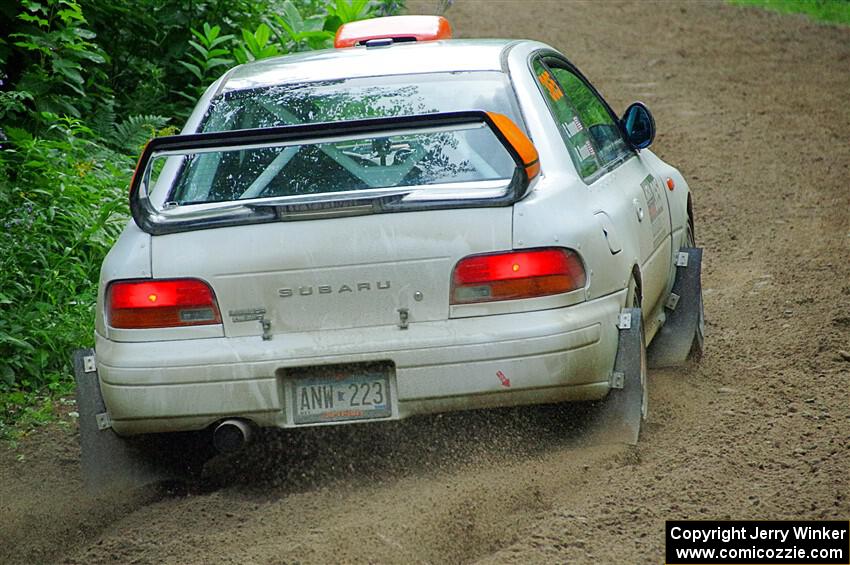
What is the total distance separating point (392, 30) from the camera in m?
7.70

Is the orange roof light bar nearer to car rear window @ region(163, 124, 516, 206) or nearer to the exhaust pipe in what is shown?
car rear window @ region(163, 124, 516, 206)

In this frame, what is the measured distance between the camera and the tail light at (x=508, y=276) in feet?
15.3

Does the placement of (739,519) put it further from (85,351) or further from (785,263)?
(785,263)

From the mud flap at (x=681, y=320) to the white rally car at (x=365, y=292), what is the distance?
1.37 metres

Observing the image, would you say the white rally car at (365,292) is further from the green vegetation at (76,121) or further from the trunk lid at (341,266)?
the green vegetation at (76,121)

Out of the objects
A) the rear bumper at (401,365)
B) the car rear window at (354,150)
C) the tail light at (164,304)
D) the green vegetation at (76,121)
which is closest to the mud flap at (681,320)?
the car rear window at (354,150)

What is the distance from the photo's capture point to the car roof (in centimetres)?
563

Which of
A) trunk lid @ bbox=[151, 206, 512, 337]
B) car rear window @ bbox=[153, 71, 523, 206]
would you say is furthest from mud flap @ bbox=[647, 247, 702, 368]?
trunk lid @ bbox=[151, 206, 512, 337]

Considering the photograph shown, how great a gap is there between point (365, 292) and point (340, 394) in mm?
373

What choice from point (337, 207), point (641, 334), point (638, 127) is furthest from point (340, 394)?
point (638, 127)

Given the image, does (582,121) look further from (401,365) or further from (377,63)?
(401,365)

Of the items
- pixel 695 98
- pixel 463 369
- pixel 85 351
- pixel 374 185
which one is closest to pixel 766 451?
pixel 463 369

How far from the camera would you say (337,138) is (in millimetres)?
4629

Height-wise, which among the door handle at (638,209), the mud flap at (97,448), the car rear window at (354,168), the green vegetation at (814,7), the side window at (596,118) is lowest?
the green vegetation at (814,7)
